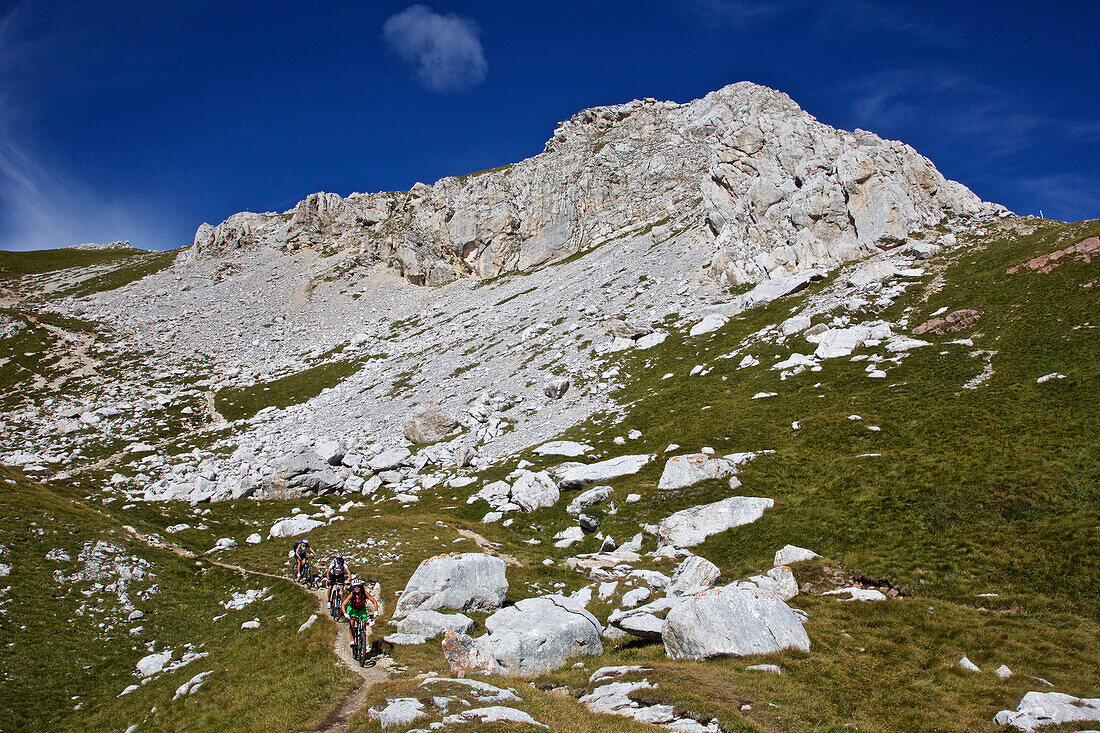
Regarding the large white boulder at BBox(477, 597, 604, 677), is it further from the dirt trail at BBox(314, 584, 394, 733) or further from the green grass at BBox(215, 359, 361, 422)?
the green grass at BBox(215, 359, 361, 422)

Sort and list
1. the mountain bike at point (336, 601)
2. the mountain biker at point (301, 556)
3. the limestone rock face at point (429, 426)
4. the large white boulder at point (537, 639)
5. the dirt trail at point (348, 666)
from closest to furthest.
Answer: the dirt trail at point (348, 666)
the large white boulder at point (537, 639)
the mountain bike at point (336, 601)
the mountain biker at point (301, 556)
the limestone rock face at point (429, 426)

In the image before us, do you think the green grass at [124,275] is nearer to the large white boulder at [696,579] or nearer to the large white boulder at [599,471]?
the large white boulder at [599,471]

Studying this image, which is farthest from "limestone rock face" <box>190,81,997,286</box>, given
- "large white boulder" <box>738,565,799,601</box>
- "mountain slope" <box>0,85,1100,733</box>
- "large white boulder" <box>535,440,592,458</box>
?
"large white boulder" <box>738,565,799,601</box>

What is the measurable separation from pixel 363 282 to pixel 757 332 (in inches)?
3801

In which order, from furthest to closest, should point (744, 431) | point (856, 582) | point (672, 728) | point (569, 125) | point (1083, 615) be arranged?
point (569, 125)
point (744, 431)
point (856, 582)
point (1083, 615)
point (672, 728)

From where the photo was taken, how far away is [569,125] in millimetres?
159375

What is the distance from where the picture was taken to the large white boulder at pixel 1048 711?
1128cm

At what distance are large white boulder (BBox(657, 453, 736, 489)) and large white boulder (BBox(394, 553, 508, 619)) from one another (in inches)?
574

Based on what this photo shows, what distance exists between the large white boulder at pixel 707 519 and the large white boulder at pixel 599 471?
893cm

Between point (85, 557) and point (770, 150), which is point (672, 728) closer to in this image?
point (85, 557)

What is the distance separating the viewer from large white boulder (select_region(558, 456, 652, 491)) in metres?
39.1

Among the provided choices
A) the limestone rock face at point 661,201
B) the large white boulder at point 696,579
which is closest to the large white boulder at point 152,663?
the large white boulder at point 696,579

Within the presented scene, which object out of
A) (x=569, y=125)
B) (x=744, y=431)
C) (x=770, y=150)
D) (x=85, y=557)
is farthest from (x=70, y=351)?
(x=569, y=125)

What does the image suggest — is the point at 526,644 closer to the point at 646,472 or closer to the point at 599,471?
the point at 646,472
